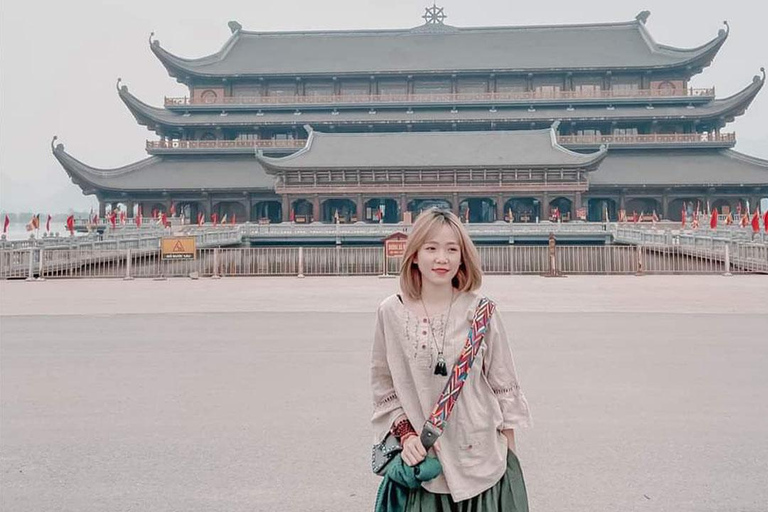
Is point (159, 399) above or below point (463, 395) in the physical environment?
below

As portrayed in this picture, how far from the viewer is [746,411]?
4.67m

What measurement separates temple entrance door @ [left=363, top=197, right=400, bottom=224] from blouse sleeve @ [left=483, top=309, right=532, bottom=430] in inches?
1408

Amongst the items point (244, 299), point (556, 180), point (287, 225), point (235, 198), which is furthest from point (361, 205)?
point (244, 299)

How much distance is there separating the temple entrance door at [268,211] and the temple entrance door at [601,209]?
71.9 feet

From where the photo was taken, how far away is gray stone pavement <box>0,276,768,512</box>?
342cm

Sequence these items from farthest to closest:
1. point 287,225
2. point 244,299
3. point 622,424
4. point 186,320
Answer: point 287,225 < point 244,299 < point 186,320 < point 622,424

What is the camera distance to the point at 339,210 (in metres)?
38.2

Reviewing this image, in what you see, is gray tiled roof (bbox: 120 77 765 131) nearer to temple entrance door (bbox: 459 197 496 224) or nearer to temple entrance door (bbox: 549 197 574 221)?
temple entrance door (bbox: 459 197 496 224)

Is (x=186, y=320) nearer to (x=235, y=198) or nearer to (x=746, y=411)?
(x=746, y=411)

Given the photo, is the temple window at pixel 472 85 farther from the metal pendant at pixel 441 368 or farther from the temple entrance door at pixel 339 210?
the metal pendant at pixel 441 368

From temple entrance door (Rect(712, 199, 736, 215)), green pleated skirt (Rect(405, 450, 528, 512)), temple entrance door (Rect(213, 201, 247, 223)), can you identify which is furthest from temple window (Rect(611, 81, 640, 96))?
green pleated skirt (Rect(405, 450, 528, 512))

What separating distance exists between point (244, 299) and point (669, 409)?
9.50 metres

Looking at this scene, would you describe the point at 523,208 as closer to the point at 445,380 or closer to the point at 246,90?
the point at 246,90

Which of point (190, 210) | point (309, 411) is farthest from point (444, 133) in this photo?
point (309, 411)
